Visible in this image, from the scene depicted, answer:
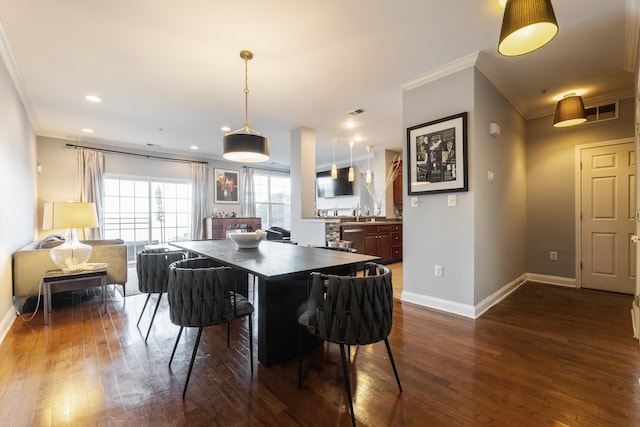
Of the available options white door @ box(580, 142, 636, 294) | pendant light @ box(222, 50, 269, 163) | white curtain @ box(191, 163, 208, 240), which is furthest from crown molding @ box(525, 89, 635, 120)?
white curtain @ box(191, 163, 208, 240)

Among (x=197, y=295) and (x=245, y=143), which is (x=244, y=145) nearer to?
(x=245, y=143)

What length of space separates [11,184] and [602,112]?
730cm

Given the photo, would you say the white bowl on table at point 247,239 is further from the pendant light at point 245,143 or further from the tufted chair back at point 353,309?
the tufted chair back at point 353,309

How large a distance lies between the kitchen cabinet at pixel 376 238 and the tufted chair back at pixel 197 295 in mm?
3346

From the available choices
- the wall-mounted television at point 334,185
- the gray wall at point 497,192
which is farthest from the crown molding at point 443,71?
the wall-mounted television at point 334,185

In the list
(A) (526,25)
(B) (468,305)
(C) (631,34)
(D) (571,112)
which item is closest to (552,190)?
(D) (571,112)

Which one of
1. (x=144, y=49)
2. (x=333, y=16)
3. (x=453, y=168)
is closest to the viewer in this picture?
(x=333, y=16)

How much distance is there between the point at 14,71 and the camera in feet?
9.90

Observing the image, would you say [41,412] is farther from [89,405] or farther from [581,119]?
[581,119]

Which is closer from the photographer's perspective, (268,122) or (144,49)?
(144,49)

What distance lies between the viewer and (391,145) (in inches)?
261

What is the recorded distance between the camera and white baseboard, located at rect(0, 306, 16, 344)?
8.24ft

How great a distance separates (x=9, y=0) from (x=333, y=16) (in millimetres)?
2365

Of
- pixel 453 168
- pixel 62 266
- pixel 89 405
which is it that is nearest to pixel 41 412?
pixel 89 405
